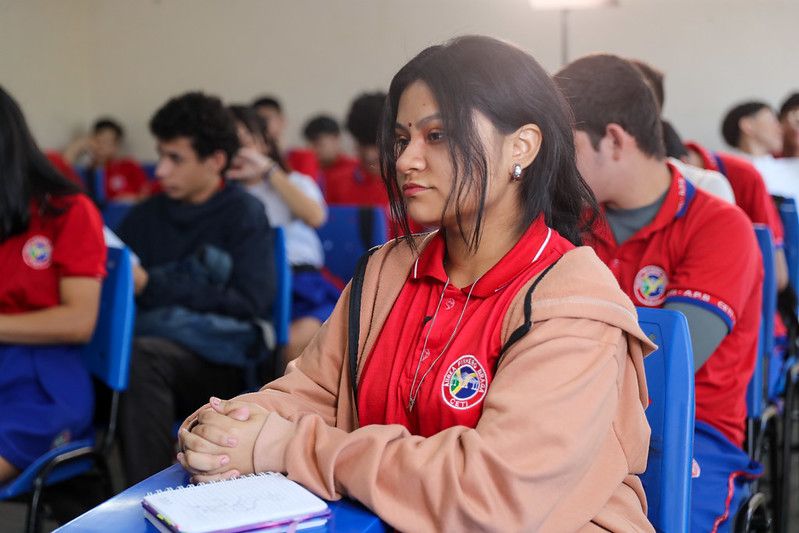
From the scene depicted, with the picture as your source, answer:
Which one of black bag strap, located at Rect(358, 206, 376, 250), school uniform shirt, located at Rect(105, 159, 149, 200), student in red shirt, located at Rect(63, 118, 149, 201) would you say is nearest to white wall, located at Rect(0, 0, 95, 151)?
student in red shirt, located at Rect(63, 118, 149, 201)

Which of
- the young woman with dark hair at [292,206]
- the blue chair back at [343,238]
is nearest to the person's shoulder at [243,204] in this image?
the young woman with dark hair at [292,206]

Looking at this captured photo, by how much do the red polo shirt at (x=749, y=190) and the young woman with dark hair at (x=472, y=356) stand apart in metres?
1.57

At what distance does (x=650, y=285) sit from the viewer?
1.77m

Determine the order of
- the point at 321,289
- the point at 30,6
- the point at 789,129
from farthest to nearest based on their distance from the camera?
the point at 30,6
the point at 789,129
the point at 321,289

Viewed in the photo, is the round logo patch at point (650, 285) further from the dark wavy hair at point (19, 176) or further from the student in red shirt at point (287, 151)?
the student in red shirt at point (287, 151)

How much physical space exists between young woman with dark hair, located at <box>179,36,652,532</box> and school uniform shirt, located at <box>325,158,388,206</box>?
11.7ft

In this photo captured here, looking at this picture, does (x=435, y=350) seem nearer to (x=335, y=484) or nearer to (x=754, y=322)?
(x=335, y=484)

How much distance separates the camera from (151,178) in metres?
7.66

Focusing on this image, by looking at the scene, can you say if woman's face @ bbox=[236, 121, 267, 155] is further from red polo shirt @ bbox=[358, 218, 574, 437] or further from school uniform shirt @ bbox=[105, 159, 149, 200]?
school uniform shirt @ bbox=[105, 159, 149, 200]

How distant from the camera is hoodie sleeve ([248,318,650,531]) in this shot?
0.97 m

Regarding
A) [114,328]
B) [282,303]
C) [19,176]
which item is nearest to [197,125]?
[282,303]

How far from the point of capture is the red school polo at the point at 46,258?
6.40 ft

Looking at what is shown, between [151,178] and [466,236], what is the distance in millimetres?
6828

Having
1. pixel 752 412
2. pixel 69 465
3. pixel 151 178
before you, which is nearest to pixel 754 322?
pixel 752 412
